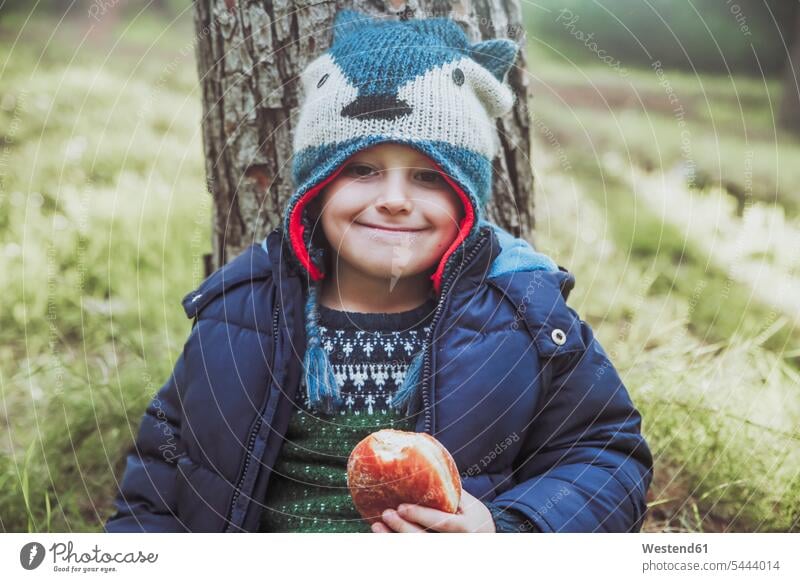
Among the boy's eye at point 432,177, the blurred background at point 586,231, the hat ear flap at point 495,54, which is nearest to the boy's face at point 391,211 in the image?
the boy's eye at point 432,177

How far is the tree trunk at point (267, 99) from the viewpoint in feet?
3.91

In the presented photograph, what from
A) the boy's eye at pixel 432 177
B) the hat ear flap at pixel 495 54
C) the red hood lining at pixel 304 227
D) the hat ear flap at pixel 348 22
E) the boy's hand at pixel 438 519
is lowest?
the boy's hand at pixel 438 519

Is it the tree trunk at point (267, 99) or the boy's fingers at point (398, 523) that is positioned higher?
the tree trunk at point (267, 99)

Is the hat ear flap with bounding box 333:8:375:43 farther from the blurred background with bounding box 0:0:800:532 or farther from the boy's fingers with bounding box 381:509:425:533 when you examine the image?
the boy's fingers with bounding box 381:509:425:533

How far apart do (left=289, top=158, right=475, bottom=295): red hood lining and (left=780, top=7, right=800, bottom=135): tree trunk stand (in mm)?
646

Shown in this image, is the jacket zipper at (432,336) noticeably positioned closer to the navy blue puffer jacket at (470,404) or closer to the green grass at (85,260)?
the navy blue puffer jacket at (470,404)

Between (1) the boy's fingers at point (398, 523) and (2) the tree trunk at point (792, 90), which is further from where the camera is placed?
(2) the tree trunk at point (792, 90)

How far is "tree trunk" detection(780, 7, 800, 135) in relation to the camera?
1327mm

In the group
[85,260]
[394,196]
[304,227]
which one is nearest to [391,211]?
[394,196]

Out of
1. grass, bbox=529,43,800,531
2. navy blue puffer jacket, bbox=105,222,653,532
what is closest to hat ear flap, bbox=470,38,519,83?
navy blue puffer jacket, bbox=105,222,653,532

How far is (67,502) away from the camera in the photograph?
122 centimetres
